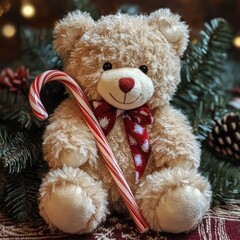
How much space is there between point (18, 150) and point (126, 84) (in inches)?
8.6

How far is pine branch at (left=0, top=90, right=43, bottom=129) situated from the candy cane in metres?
0.10

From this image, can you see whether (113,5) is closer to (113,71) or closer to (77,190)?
(113,71)

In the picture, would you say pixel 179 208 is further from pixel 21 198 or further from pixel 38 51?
pixel 38 51

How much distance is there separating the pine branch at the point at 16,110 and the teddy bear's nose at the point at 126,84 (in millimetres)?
192

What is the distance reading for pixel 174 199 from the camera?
63 cm

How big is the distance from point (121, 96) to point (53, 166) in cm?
15

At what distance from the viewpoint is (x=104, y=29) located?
2.30 ft

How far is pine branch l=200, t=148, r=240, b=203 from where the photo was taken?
2.49 feet

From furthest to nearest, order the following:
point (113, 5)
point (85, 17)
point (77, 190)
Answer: point (113, 5), point (85, 17), point (77, 190)

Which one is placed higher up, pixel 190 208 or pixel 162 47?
pixel 162 47

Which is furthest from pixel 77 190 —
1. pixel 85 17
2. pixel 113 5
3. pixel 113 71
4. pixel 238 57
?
pixel 238 57

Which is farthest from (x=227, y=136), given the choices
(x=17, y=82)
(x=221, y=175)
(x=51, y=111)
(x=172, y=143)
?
(x=17, y=82)

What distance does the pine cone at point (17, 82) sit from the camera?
917 millimetres

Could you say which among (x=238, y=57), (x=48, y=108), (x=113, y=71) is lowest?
(x=238, y=57)
